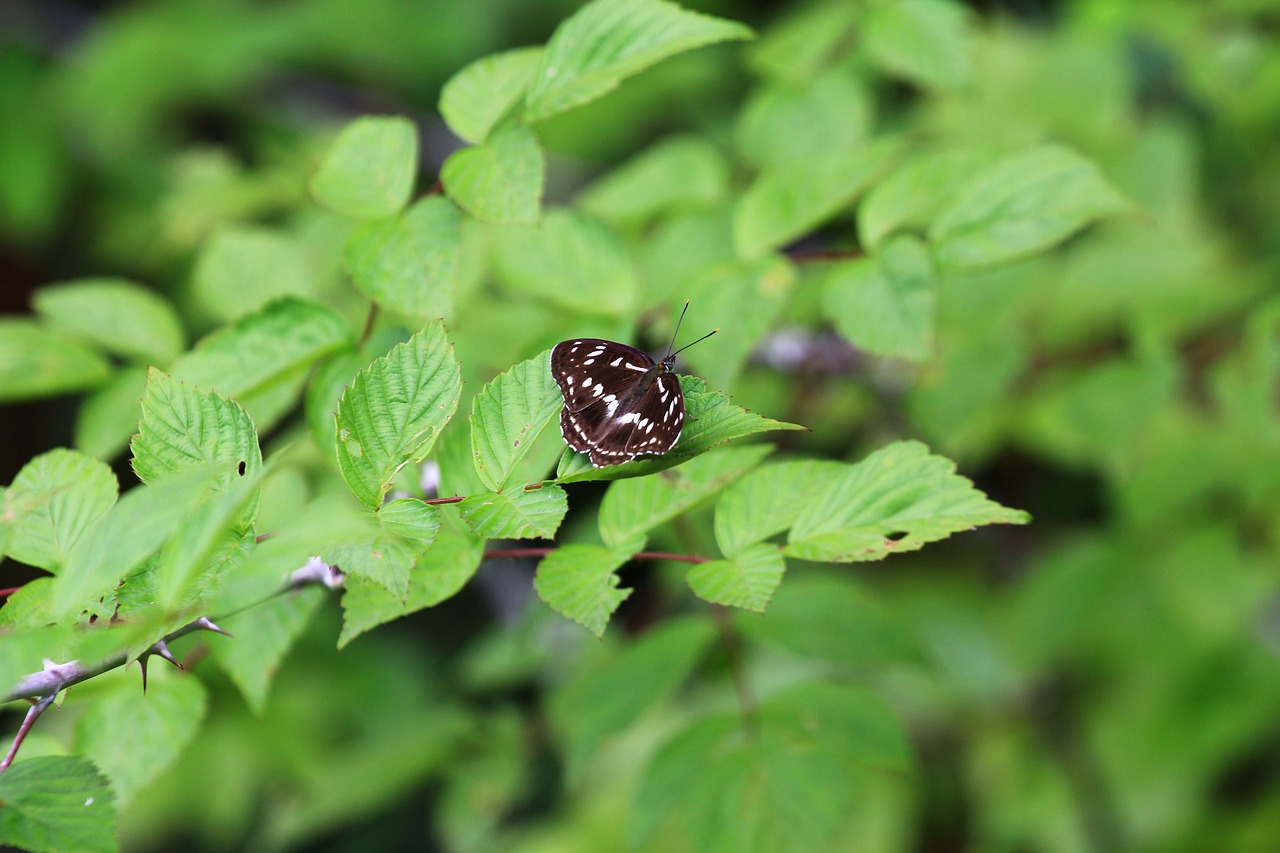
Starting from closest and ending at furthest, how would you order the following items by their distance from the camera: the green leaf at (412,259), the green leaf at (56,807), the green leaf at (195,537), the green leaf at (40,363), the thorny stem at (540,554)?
the green leaf at (195,537) → the green leaf at (56,807) → the thorny stem at (540,554) → the green leaf at (412,259) → the green leaf at (40,363)

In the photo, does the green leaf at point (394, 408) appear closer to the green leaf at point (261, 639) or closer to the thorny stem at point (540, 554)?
the thorny stem at point (540, 554)

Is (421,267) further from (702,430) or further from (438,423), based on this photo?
(702,430)

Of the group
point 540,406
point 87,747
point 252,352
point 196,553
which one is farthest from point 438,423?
point 87,747

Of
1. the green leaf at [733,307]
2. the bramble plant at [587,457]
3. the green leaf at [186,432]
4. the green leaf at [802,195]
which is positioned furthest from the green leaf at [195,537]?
the green leaf at [802,195]

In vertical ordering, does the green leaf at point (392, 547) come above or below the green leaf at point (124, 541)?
below

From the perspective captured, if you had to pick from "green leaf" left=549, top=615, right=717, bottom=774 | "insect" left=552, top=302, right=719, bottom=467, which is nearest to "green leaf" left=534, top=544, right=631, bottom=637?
"insect" left=552, top=302, right=719, bottom=467

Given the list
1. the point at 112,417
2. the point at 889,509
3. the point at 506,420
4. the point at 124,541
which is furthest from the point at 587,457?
the point at 112,417

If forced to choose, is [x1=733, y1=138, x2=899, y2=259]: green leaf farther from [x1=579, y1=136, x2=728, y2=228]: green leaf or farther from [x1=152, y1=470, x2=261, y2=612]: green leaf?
[x1=152, y1=470, x2=261, y2=612]: green leaf
